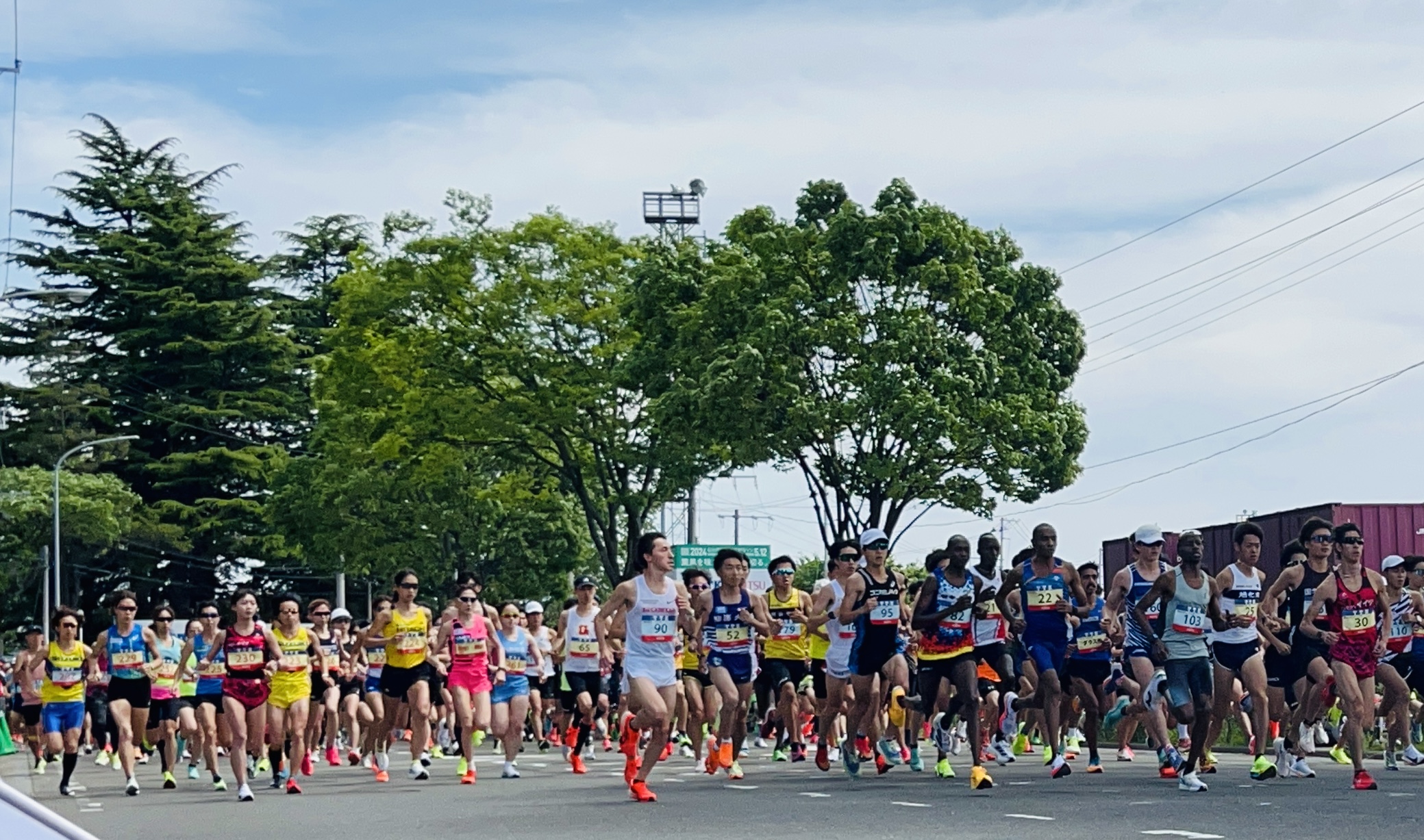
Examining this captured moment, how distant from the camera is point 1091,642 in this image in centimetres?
1789

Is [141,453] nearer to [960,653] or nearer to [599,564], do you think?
[599,564]

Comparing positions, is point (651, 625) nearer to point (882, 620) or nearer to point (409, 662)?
point (882, 620)

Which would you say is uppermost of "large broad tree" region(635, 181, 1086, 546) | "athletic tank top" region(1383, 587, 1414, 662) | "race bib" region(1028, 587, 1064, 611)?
"large broad tree" region(635, 181, 1086, 546)

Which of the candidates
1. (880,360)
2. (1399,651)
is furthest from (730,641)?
(880,360)

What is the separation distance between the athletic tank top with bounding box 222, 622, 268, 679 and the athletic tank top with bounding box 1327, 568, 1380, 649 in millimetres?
8512

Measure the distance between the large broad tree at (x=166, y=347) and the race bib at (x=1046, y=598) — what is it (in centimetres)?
5376

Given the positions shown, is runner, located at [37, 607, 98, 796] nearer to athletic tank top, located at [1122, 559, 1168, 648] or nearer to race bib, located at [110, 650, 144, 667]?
race bib, located at [110, 650, 144, 667]

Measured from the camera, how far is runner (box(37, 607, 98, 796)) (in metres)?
18.7

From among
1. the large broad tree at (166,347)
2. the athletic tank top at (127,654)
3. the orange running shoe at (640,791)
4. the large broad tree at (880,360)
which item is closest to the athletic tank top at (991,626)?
the orange running shoe at (640,791)

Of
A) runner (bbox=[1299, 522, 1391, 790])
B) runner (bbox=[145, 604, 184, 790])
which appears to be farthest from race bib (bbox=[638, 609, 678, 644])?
runner (bbox=[145, 604, 184, 790])

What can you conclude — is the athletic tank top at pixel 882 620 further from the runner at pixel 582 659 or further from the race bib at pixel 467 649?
the runner at pixel 582 659

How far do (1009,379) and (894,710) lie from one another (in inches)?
738

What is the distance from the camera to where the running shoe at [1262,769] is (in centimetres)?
1528

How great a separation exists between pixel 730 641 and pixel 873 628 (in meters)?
2.16
